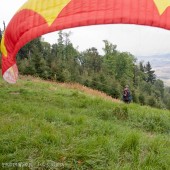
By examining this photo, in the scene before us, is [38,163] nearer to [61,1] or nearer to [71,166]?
[71,166]

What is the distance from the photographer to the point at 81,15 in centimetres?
567

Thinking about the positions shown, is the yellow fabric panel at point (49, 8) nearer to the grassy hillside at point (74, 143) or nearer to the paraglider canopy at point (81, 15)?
the paraglider canopy at point (81, 15)

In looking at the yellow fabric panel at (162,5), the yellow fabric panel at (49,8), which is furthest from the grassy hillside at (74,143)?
the yellow fabric panel at (162,5)

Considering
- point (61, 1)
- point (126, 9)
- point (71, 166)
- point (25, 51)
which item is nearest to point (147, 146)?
point (71, 166)

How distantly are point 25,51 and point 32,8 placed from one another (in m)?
51.7

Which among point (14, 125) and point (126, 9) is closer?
point (126, 9)

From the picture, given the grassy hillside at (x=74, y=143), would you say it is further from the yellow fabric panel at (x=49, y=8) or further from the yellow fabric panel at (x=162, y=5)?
the yellow fabric panel at (x=162, y=5)

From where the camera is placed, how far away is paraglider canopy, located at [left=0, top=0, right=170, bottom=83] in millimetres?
5465

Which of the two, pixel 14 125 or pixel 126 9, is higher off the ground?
pixel 126 9

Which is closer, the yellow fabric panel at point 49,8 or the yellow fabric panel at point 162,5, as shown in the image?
the yellow fabric panel at point 162,5

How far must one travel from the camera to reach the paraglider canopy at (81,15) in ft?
17.9

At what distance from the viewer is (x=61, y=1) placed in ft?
19.6

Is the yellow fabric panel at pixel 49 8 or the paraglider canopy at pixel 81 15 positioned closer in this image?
the paraglider canopy at pixel 81 15

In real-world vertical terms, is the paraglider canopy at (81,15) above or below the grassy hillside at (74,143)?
above
